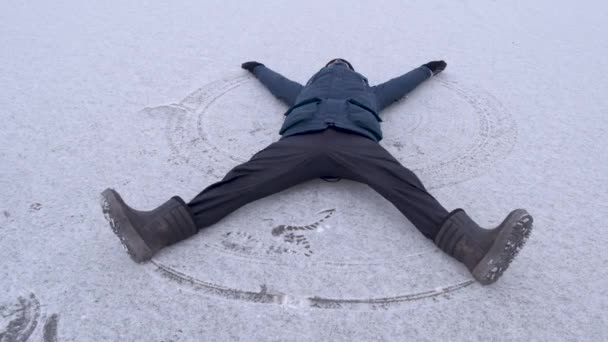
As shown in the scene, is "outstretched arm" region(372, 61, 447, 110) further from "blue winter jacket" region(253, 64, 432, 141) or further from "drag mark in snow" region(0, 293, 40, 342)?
"drag mark in snow" region(0, 293, 40, 342)

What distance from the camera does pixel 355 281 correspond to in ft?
5.65

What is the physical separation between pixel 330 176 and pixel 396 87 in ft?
2.93

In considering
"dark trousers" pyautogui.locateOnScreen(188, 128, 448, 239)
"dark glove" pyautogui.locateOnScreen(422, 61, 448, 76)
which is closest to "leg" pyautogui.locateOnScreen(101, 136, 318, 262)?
"dark trousers" pyautogui.locateOnScreen(188, 128, 448, 239)

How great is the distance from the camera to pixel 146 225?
68.8 inches

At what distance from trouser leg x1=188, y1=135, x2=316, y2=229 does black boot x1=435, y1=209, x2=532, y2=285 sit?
578 mm

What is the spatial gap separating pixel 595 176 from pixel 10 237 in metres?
2.39

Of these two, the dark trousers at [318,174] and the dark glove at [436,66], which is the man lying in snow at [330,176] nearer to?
the dark trousers at [318,174]

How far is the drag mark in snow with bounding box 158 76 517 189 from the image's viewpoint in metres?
2.31

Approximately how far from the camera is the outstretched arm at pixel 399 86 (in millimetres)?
2662

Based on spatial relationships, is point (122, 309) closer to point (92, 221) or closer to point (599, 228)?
point (92, 221)

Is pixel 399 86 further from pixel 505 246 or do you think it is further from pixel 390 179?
pixel 505 246

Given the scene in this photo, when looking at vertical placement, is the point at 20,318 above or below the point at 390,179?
below

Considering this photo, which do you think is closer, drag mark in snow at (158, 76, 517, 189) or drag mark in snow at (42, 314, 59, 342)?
drag mark in snow at (42, 314, 59, 342)

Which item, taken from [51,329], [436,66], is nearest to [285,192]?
[51,329]
